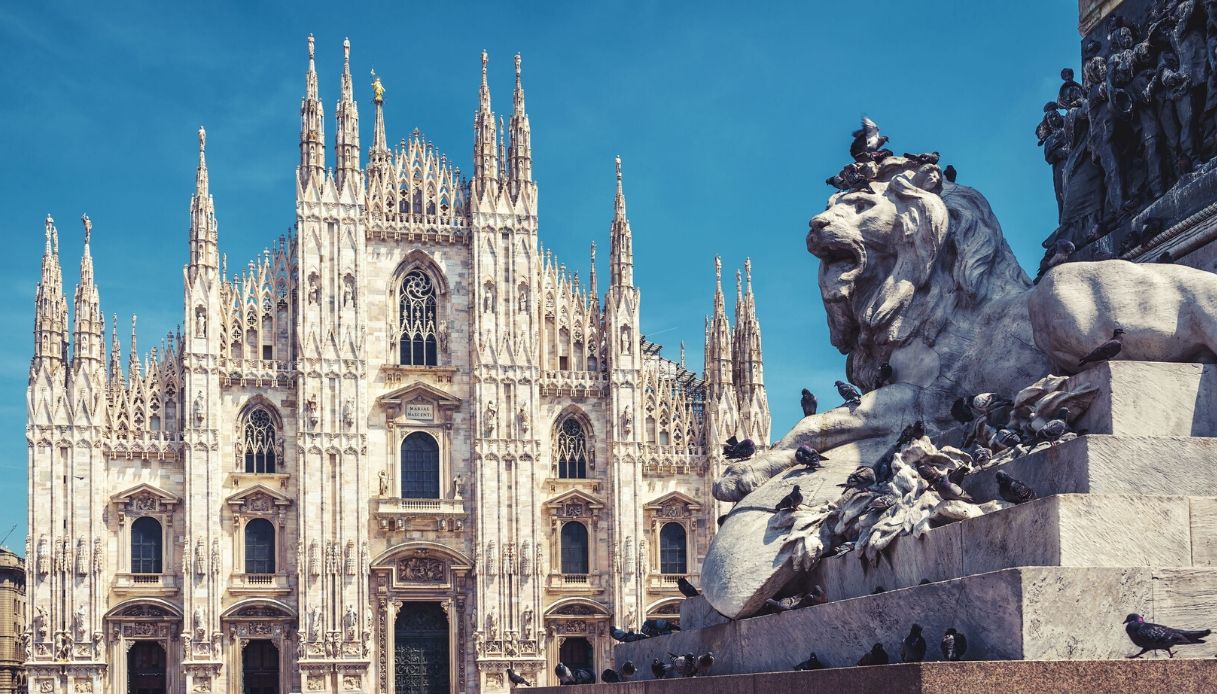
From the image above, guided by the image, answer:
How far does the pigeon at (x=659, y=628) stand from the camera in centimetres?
806

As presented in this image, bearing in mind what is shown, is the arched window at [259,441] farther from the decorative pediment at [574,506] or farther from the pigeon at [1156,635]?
the pigeon at [1156,635]

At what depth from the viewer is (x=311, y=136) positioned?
41.6 m

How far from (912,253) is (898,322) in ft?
1.04

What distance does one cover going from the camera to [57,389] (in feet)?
128

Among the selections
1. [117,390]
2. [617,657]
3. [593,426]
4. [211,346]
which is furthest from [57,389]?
[617,657]

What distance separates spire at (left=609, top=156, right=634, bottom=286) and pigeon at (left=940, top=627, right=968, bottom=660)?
38.3 metres

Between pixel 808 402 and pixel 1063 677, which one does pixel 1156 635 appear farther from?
pixel 808 402

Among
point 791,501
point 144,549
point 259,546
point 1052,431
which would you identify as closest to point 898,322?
point 791,501

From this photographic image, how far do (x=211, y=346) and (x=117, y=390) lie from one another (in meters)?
2.67

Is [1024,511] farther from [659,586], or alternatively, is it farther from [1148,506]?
[659,586]

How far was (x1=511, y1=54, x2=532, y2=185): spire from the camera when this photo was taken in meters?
42.8

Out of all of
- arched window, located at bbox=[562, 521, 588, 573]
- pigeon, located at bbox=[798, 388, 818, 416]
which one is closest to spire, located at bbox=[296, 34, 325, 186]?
arched window, located at bbox=[562, 521, 588, 573]

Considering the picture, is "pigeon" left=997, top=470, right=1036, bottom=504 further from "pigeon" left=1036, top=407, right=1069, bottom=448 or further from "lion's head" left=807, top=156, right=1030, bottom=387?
"lion's head" left=807, top=156, right=1030, bottom=387

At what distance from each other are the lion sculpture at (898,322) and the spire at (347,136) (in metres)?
35.2
